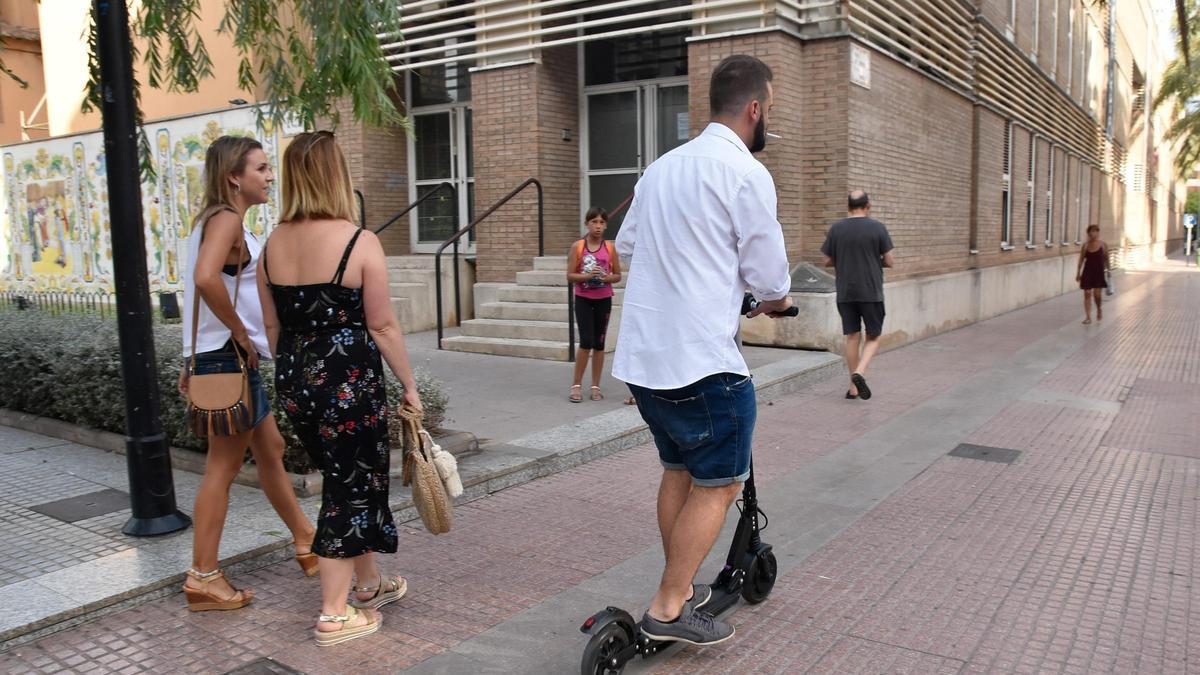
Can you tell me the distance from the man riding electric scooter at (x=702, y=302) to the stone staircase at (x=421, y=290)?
9509 mm

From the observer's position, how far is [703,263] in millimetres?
3156

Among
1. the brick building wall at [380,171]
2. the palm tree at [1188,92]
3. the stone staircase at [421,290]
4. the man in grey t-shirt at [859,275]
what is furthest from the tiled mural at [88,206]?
the palm tree at [1188,92]

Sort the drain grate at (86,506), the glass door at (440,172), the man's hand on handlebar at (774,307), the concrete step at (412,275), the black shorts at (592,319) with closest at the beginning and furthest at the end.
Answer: the man's hand on handlebar at (774,307) → the drain grate at (86,506) → the black shorts at (592,319) → the concrete step at (412,275) → the glass door at (440,172)

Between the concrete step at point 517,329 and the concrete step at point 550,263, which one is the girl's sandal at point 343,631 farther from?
the concrete step at point 550,263

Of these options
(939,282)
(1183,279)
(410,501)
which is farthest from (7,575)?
(1183,279)

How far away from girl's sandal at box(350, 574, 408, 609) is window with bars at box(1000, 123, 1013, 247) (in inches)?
663

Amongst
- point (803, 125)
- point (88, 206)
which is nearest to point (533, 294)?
point (803, 125)

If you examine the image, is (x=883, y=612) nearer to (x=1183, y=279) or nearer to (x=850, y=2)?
(x=850, y=2)

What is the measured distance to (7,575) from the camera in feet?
13.3

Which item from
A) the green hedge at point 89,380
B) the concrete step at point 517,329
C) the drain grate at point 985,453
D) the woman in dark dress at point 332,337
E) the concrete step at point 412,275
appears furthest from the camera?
the concrete step at point 412,275

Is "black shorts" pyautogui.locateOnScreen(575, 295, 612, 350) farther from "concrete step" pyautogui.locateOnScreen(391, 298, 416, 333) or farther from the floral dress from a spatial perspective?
"concrete step" pyautogui.locateOnScreen(391, 298, 416, 333)

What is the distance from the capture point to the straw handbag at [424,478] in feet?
11.6

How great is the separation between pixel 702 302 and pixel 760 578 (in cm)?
138

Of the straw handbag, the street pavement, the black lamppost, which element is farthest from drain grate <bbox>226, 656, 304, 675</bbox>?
the black lamppost
